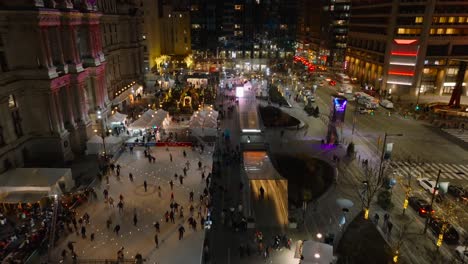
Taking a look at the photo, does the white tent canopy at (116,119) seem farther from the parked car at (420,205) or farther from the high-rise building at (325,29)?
the high-rise building at (325,29)

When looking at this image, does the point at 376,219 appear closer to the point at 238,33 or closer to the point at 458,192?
the point at 458,192

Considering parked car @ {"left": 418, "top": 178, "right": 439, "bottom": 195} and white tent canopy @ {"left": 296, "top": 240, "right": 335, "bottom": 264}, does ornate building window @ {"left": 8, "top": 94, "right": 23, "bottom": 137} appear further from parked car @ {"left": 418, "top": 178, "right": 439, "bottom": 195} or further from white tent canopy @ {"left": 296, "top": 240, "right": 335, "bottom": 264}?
parked car @ {"left": 418, "top": 178, "right": 439, "bottom": 195}

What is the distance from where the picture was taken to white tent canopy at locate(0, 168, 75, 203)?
28.5 meters

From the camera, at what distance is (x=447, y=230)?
26.7 m

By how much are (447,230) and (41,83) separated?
39.6 metres

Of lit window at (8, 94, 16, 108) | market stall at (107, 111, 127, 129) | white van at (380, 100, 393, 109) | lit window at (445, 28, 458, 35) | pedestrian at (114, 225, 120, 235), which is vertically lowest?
white van at (380, 100, 393, 109)

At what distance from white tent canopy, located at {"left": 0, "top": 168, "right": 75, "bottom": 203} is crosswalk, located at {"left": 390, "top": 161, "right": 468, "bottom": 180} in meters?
34.6

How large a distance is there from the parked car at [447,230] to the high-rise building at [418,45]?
1848 inches

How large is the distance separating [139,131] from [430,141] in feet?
134

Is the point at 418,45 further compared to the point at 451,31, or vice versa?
the point at 418,45

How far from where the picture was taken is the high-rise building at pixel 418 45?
7075 centimetres

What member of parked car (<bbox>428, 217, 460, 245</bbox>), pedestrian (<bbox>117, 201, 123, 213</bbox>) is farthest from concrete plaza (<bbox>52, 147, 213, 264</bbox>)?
parked car (<bbox>428, 217, 460, 245</bbox>)

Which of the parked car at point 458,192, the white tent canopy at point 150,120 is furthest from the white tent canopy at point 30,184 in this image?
the parked car at point 458,192

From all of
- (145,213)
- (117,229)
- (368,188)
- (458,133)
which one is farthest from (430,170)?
(117,229)
